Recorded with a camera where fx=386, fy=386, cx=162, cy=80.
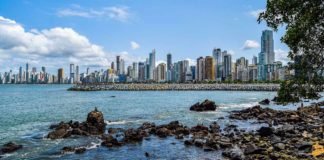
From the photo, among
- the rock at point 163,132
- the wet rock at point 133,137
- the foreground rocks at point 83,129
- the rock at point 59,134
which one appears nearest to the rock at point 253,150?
the wet rock at point 133,137

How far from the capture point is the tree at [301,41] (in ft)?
74.1

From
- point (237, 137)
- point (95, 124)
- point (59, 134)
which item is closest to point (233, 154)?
point (237, 137)

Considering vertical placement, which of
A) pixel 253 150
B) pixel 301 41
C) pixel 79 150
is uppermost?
pixel 301 41

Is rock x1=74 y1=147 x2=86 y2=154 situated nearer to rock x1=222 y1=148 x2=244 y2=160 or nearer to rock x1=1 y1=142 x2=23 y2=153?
rock x1=1 y1=142 x2=23 y2=153

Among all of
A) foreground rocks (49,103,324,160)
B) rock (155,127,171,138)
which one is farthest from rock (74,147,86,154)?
rock (155,127,171,138)

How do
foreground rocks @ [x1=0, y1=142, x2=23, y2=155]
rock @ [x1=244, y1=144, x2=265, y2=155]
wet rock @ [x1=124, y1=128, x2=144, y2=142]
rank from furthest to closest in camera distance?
wet rock @ [x1=124, y1=128, x2=144, y2=142], foreground rocks @ [x1=0, y1=142, x2=23, y2=155], rock @ [x1=244, y1=144, x2=265, y2=155]

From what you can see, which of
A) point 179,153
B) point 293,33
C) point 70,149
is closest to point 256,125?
point 179,153

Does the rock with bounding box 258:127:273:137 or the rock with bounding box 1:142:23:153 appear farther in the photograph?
the rock with bounding box 258:127:273:137

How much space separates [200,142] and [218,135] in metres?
5.90

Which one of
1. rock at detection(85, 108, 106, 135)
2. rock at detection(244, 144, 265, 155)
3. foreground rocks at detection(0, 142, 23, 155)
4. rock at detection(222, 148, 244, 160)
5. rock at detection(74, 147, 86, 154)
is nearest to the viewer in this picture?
rock at detection(222, 148, 244, 160)

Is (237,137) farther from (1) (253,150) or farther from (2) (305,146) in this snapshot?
(2) (305,146)

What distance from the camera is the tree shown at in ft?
74.1

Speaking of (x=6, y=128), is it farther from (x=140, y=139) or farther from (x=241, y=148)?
(x=241, y=148)

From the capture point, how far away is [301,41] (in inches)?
936
